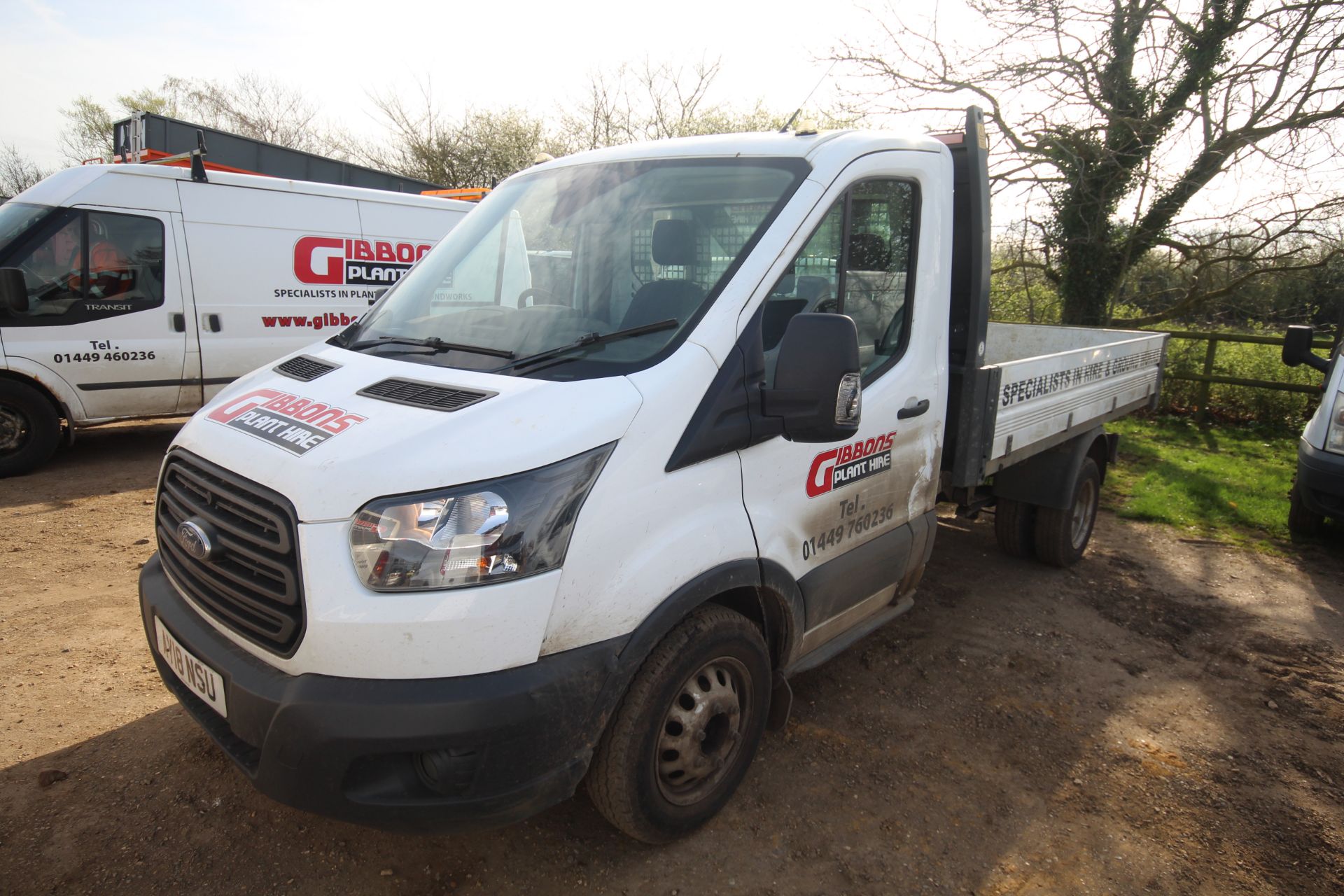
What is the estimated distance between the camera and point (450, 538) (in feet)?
6.44

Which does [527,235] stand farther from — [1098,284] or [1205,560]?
[1098,284]

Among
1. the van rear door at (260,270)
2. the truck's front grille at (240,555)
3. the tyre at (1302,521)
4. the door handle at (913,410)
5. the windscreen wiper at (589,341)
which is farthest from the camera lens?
the van rear door at (260,270)

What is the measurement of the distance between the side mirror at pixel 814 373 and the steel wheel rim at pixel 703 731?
2.61 ft

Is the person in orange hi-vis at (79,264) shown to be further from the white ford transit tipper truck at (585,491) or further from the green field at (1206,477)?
the green field at (1206,477)

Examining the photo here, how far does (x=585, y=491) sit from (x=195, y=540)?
44.8 inches

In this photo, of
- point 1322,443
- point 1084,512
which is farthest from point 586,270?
point 1322,443

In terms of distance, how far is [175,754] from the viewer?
9.70ft

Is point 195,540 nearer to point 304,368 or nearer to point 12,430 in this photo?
point 304,368

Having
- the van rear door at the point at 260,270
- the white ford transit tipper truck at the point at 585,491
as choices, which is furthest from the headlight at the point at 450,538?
the van rear door at the point at 260,270

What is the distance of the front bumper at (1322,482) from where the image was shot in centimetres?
530

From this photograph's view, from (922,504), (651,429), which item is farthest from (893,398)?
(651,429)

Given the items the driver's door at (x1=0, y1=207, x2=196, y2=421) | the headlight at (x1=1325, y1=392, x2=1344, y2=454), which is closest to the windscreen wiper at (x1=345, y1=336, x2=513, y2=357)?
the driver's door at (x1=0, y1=207, x2=196, y2=421)

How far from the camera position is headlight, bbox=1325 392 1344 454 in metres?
5.37

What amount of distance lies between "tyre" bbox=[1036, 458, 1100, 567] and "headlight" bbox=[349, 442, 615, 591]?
4022 millimetres
